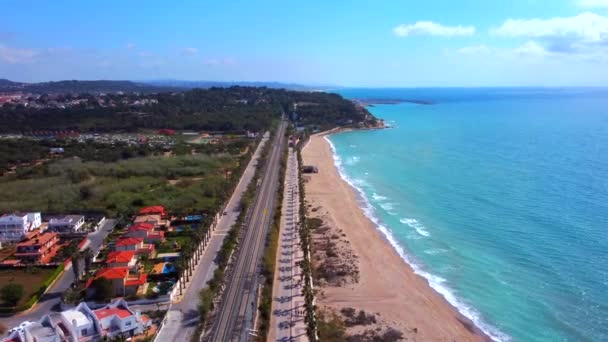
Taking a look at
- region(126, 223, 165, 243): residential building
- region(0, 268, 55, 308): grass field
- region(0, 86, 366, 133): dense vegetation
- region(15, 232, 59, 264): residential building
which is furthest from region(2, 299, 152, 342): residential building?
region(0, 86, 366, 133): dense vegetation

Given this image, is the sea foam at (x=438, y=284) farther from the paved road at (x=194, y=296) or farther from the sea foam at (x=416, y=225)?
the paved road at (x=194, y=296)

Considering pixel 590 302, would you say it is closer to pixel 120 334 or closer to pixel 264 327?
pixel 264 327

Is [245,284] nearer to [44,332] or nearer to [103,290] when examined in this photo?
[103,290]

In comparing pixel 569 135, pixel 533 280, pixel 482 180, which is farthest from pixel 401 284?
pixel 569 135

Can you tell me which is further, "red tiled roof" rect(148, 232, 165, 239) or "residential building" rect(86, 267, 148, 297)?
"red tiled roof" rect(148, 232, 165, 239)

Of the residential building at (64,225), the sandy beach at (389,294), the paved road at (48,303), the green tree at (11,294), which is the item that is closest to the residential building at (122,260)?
the paved road at (48,303)

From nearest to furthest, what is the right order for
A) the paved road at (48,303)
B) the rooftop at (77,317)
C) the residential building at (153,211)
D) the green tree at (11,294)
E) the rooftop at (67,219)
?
the rooftop at (77,317) < the paved road at (48,303) < the green tree at (11,294) < the rooftop at (67,219) < the residential building at (153,211)

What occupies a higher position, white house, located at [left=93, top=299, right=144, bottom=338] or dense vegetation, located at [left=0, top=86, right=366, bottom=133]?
dense vegetation, located at [left=0, top=86, right=366, bottom=133]

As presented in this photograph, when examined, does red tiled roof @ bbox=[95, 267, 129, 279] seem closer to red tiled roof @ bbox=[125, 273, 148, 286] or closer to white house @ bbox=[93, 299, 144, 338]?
red tiled roof @ bbox=[125, 273, 148, 286]
